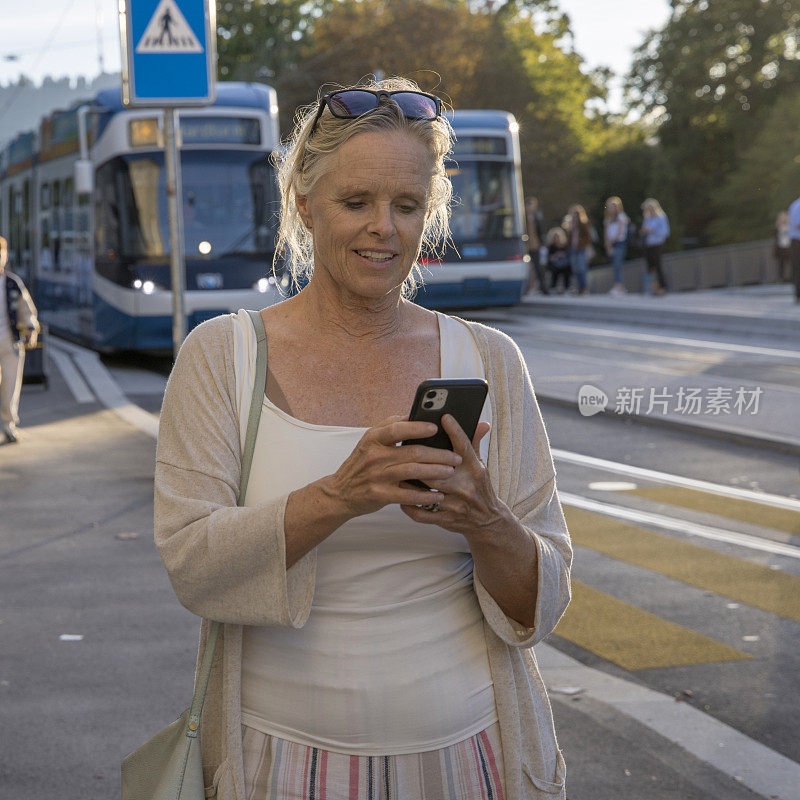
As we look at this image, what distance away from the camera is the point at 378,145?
7.42 ft

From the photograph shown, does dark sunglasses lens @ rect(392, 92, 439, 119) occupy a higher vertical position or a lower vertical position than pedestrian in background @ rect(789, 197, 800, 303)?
lower

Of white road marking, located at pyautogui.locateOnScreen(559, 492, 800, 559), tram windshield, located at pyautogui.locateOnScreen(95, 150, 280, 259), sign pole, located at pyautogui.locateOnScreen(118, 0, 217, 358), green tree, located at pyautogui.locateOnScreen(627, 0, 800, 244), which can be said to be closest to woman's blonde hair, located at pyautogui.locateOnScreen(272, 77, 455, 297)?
white road marking, located at pyautogui.locateOnScreen(559, 492, 800, 559)

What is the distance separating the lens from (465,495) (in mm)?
1969

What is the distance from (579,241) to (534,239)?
70.5 inches

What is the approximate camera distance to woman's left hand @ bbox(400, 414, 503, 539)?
1932mm

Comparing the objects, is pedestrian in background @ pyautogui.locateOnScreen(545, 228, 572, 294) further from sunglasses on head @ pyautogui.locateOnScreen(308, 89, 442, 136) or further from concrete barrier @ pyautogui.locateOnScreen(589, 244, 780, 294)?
sunglasses on head @ pyautogui.locateOnScreen(308, 89, 442, 136)

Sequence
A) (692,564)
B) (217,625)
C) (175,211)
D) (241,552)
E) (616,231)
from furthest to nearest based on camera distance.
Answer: (616,231) < (175,211) < (692,564) < (217,625) < (241,552)

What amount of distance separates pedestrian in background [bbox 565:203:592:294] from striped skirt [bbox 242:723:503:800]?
25.8m

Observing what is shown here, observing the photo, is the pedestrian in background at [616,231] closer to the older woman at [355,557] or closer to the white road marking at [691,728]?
the white road marking at [691,728]

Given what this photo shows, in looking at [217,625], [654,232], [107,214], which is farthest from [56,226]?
[217,625]

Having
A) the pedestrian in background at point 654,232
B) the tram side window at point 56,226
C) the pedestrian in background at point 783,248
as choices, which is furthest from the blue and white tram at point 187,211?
the pedestrian in background at point 783,248

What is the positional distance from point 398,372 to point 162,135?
8797 mm

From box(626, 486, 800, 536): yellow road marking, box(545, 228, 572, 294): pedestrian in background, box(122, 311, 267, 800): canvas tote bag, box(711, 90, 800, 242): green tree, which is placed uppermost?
box(711, 90, 800, 242): green tree

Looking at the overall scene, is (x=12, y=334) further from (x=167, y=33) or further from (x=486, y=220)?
(x=486, y=220)
